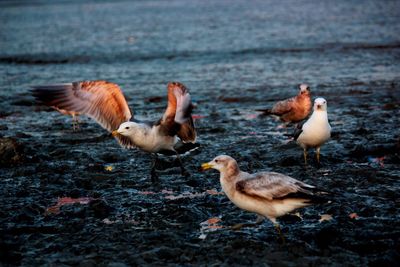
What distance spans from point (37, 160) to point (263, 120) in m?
5.21

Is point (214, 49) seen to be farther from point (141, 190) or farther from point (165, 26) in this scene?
point (141, 190)

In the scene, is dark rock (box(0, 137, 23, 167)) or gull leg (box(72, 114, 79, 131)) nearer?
dark rock (box(0, 137, 23, 167))

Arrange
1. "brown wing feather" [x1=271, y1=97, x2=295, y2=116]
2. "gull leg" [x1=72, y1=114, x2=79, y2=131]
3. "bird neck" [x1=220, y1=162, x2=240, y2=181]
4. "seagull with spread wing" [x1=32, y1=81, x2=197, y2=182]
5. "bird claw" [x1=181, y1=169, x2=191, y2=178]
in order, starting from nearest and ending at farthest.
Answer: "bird neck" [x1=220, y1=162, x2=240, y2=181], "seagull with spread wing" [x1=32, y1=81, x2=197, y2=182], "bird claw" [x1=181, y1=169, x2=191, y2=178], "brown wing feather" [x1=271, y1=97, x2=295, y2=116], "gull leg" [x1=72, y1=114, x2=79, y2=131]

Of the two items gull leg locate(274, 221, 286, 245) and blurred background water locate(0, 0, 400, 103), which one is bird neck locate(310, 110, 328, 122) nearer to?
gull leg locate(274, 221, 286, 245)

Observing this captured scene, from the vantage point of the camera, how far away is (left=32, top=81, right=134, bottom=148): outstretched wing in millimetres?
9805

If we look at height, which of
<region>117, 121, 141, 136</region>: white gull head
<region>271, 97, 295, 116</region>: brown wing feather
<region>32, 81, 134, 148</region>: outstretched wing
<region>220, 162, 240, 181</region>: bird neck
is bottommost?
<region>271, 97, 295, 116</region>: brown wing feather

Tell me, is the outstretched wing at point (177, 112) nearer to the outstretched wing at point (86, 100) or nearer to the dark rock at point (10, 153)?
the outstretched wing at point (86, 100)

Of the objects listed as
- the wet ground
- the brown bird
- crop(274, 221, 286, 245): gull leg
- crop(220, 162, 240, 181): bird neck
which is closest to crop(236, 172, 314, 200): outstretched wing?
crop(220, 162, 240, 181): bird neck

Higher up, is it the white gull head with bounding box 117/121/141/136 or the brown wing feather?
the white gull head with bounding box 117/121/141/136

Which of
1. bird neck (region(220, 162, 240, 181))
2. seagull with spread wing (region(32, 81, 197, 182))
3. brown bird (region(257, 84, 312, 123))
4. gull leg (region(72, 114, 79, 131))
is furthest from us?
gull leg (region(72, 114, 79, 131))

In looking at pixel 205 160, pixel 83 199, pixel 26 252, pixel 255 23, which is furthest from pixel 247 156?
pixel 255 23

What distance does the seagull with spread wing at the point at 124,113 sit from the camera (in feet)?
30.9

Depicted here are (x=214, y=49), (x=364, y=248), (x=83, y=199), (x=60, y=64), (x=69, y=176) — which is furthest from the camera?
(x=214, y=49)

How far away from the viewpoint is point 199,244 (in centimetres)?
681
